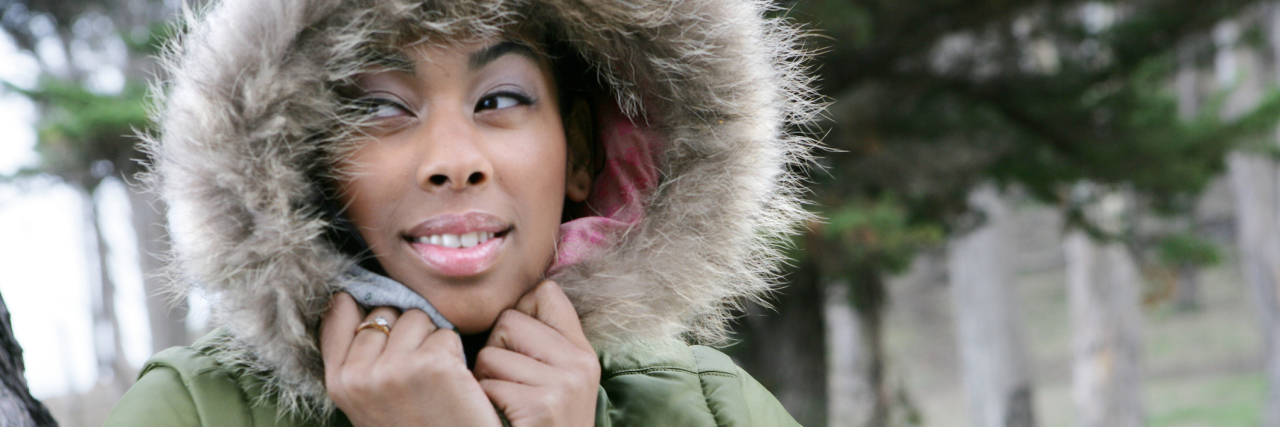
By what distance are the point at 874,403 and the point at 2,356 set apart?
6008 mm

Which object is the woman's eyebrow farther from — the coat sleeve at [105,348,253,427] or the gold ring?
the coat sleeve at [105,348,253,427]

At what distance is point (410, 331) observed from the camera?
1.41m

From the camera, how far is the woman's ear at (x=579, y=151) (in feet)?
6.15

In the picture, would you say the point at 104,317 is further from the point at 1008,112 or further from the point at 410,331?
the point at 410,331

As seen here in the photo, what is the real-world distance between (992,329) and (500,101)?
12018 millimetres

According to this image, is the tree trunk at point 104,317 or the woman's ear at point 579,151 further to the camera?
the tree trunk at point 104,317

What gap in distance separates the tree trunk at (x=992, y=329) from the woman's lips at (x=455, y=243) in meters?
11.3

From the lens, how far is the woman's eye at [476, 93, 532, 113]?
1.59m

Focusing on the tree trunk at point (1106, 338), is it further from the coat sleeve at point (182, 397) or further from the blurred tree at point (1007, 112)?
the coat sleeve at point (182, 397)

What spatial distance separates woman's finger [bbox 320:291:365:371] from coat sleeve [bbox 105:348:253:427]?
0.15 metres

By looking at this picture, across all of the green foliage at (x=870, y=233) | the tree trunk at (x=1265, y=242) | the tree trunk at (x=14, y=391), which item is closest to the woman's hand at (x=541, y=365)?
the tree trunk at (x=14, y=391)

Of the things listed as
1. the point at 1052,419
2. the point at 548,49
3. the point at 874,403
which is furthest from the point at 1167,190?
the point at 1052,419

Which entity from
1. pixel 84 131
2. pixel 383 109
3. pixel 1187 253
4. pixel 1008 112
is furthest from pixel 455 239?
pixel 1187 253

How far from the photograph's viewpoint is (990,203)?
13195mm
